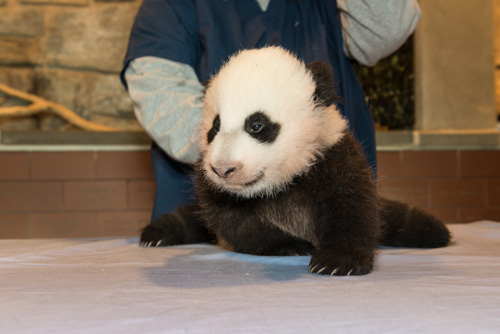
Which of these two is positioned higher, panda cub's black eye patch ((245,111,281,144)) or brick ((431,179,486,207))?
panda cub's black eye patch ((245,111,281,144))

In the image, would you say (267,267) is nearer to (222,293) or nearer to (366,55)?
(222,293)

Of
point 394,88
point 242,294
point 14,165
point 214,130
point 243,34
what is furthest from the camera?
point 394,88

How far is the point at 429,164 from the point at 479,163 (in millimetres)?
237

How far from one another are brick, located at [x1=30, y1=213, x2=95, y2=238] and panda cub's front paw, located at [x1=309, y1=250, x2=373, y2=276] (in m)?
1.79

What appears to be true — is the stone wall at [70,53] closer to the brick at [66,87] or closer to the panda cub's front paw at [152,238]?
the brick at [66,87]

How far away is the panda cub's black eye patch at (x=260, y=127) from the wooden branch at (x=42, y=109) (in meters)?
2.21

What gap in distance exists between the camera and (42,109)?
300 cm

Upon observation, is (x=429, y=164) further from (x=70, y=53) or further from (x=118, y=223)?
(x=70, y=53)

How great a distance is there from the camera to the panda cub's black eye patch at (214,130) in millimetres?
966

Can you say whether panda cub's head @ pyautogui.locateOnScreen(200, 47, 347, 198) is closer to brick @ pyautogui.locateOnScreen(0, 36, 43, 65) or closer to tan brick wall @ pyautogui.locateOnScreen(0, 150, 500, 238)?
tan brick wall @ pyautogui.locateOnScreen(0, 150, 500, 238)

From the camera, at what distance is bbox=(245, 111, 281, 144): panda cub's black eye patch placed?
91 cm

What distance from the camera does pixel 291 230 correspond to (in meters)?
1.06

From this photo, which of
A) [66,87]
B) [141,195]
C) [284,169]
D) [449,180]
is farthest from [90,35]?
[284,169]

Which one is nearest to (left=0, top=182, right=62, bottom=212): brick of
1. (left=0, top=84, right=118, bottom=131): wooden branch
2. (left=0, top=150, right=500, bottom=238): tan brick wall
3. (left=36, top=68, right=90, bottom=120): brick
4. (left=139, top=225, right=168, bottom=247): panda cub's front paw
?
(left=0, top=150, right=500, bottom=238): tan brick wall
